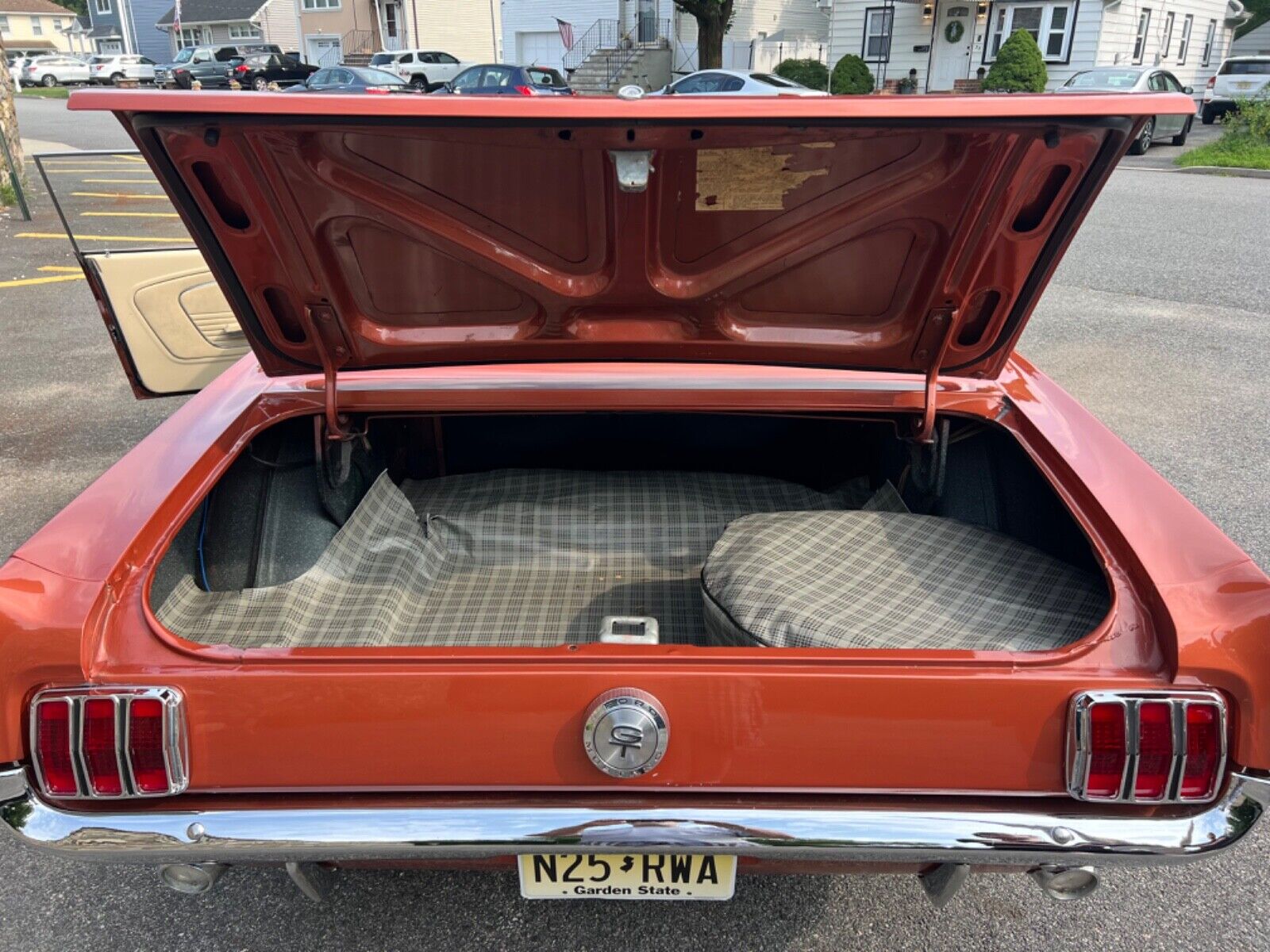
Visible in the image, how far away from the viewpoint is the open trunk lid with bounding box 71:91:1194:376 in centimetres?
142

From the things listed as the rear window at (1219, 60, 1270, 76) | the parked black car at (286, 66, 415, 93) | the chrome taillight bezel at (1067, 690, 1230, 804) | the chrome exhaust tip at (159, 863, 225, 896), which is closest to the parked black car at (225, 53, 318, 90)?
the parked black car at (286, 66, 415, 93)

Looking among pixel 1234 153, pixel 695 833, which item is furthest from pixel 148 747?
pixel 1234 153

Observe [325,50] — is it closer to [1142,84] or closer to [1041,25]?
[1041,25]

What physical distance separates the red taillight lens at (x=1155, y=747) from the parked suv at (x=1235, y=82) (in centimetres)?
2197

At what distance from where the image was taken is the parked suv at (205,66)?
27.6m

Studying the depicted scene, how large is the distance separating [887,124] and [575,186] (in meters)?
0.62

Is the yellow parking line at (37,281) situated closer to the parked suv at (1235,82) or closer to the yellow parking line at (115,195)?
the yellow parking line at (115,195)

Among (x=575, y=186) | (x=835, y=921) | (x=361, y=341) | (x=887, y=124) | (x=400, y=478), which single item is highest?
(x=887, y=124)

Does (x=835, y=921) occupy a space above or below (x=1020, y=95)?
below

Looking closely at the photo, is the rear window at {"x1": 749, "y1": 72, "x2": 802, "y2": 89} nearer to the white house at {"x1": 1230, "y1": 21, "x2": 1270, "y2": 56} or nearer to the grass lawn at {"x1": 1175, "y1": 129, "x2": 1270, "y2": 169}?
the grass lawn at {"x1": 1175, "y1": 129, "x2": 1270, "y2": 169}

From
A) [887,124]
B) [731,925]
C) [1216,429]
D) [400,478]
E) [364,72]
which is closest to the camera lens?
[887,124]

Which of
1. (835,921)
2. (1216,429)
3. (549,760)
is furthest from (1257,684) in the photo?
(1216,429)

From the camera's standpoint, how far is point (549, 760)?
1.44m

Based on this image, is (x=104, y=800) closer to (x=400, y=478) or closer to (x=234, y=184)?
(x=234, y=184)
